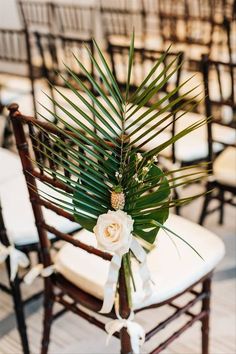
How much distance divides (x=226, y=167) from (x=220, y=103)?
0.80ft

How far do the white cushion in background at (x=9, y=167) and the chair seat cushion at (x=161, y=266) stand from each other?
51 cm

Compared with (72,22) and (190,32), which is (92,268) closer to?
(190,32)

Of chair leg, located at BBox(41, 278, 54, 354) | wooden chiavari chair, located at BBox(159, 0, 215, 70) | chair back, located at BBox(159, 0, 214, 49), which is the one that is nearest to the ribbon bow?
chair leg, located at BBox(41, 278, 54, 354)

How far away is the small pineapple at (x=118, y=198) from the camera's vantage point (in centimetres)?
105

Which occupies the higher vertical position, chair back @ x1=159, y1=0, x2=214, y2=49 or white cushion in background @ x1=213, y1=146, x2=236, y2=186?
chair back @ x1=159, y1=0, x2=214, y2=49

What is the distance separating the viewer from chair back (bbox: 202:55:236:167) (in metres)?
1.86

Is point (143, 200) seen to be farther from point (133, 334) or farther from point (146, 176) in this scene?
point (133, 334)

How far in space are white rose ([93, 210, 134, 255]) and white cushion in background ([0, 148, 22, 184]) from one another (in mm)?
977

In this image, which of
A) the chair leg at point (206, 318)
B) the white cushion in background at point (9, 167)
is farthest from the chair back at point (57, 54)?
the chair leg at point (206, 318)

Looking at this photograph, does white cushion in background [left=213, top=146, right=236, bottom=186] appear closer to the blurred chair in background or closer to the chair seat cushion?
the chair seat cushion

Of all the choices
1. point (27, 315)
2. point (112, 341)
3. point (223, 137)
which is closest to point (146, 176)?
point (112, 341)

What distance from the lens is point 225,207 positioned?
2.72 meters

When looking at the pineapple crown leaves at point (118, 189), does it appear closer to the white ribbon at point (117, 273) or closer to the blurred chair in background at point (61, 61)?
the white ribbon at point (117, 273)

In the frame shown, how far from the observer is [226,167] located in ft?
6.79
